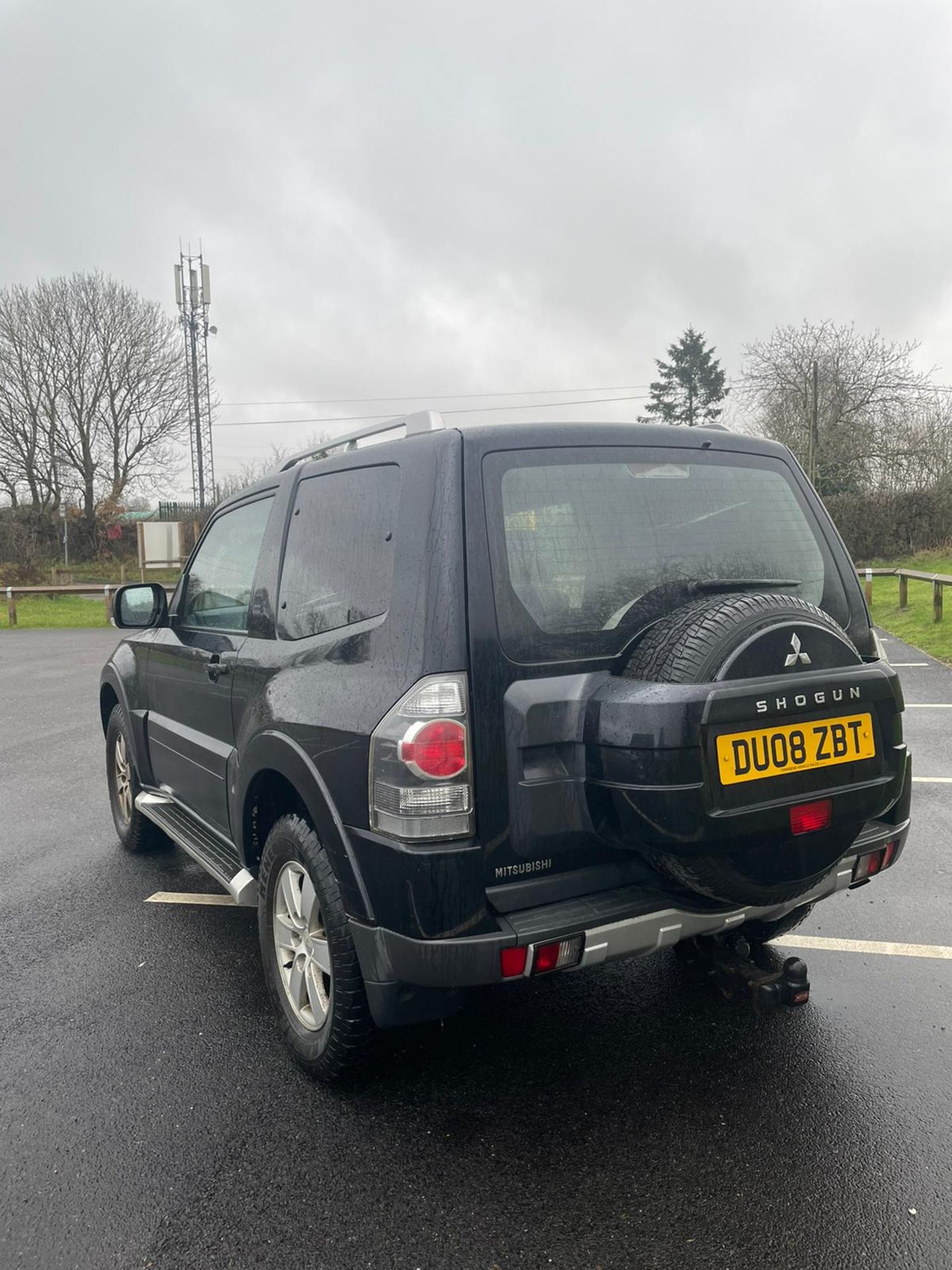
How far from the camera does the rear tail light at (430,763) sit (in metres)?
2.20

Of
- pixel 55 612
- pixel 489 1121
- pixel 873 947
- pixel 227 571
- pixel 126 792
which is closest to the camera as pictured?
pixel 489 1121

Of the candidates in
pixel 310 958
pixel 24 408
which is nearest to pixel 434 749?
pixel 310 958

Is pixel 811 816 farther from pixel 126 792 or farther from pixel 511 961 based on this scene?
pixel 126 792

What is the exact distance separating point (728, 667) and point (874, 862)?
1.00 meters

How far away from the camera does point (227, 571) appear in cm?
380

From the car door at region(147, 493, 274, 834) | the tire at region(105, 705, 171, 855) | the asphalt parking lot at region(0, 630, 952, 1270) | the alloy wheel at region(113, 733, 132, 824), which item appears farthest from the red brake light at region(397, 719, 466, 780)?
the alloy wheel at region(113, 733, 132, 824)

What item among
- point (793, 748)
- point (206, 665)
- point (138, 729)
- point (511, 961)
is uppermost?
point (206, 665)

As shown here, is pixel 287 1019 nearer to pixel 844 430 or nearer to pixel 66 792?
pixel 66 792

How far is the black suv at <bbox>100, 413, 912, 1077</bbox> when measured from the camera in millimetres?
2201

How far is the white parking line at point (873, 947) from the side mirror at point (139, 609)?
10.3 ft

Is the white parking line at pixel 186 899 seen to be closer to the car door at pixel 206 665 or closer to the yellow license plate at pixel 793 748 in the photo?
the car door at pixel 206 665

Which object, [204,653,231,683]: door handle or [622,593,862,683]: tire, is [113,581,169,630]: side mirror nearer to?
[204,653,231,683]: door handle

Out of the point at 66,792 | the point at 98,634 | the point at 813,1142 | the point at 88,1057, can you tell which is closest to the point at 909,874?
the point at 813,1142

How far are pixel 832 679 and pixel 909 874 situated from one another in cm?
257
